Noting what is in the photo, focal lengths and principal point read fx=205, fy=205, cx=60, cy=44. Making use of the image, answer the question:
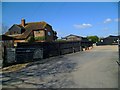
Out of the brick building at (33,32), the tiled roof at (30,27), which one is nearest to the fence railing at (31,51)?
the brick building at (33,32)

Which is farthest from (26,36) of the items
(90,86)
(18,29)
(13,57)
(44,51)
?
(90,86)

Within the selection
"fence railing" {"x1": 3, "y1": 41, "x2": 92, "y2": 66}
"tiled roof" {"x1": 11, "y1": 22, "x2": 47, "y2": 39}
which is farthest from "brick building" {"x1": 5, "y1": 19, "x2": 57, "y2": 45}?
"fence railing" {"x1": 3, "y1": 41, "x2": 92, "y2": 66}

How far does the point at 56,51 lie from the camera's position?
983 inches

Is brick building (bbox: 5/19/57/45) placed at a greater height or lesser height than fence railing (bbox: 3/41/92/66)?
greater

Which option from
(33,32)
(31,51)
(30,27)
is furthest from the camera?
(30,27)

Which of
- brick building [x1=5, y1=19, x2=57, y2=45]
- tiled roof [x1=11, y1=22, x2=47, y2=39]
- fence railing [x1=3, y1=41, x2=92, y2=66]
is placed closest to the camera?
fence railing [x1=3, y1=41, x2=92, y2=66]

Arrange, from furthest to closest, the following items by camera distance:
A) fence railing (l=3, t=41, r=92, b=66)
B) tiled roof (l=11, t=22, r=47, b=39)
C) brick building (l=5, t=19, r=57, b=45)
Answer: brick building (l=5, t=19, r=57, b=45) → tiled roof (l=11, t=22, r=47, b=39) → fence railing (l=3, t=41, r=92, b=66)

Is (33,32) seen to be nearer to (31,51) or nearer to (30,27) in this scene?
(30,27)

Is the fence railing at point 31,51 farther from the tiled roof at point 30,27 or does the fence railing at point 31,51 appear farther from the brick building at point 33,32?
the tiled roof at point 30,27

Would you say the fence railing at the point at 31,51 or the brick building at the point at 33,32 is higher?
the brick building at the point at 33,32

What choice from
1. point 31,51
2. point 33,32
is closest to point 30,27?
point 33,32

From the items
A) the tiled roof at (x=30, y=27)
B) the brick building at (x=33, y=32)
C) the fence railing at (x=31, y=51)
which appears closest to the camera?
Result: the fence railing at (x=31, y=51)

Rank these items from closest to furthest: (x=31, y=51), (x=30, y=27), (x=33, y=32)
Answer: (x=31, y=51) < (x=33, y=32) < (x=30, y=27)

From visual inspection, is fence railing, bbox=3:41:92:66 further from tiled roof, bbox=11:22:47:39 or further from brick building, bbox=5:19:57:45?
tiled roof, bbox=11:22:47:39
